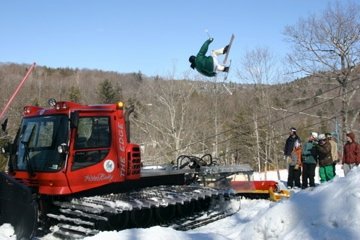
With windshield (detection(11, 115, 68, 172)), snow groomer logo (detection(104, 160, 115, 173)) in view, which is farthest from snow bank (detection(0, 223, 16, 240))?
snow groomer logo (detection(104, 160, 115, 173))

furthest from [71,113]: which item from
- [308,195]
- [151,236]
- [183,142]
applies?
[183,142]

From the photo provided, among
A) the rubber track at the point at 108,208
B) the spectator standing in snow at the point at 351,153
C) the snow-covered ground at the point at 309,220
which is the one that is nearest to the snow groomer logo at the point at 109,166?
the rubber track at the point at 108,208

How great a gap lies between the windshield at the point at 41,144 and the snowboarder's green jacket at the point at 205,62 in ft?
10.8

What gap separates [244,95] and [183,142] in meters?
7.12

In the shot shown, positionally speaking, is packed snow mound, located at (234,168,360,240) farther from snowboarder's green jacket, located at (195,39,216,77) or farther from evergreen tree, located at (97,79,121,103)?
evergreen tree, located at (97,79,121,103)

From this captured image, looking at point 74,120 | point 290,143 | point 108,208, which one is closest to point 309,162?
point 290,143

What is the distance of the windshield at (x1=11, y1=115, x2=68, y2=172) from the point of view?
27.4 ft

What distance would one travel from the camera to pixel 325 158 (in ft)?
41.8

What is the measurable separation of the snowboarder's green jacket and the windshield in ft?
10.8

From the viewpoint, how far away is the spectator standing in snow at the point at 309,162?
43.1 ft

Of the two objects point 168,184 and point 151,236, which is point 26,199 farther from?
point 168,184

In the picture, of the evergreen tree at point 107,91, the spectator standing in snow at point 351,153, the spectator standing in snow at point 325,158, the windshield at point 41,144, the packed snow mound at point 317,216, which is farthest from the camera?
the evergreen tree at point 107,91

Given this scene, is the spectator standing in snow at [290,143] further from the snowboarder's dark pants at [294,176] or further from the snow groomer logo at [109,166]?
the snow groomer logo at [109,166]

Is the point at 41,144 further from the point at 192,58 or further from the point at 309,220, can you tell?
the point at 309,220
